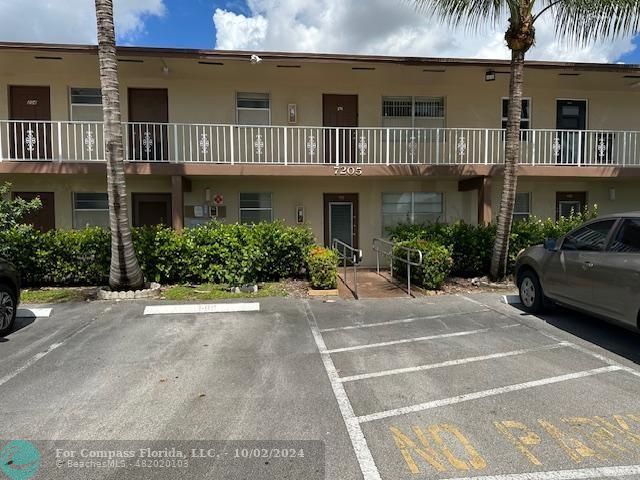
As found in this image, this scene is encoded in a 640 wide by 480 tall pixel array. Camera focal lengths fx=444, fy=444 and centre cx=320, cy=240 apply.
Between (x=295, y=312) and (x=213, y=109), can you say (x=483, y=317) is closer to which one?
(x=295, y=312)

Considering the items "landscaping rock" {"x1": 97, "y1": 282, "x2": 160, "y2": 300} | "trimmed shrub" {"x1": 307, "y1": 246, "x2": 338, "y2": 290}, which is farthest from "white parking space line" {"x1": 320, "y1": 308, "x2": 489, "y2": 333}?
"landscaping rock" {"x1": 97, "y1": 282, "x2": 160, "y2": 300}

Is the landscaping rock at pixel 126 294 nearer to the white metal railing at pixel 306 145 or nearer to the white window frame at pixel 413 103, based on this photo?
the white metal railing at pixel 306 145

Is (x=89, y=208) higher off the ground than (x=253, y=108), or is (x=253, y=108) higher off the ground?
(x=253, y=108)

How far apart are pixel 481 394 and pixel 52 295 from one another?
7.97 meters

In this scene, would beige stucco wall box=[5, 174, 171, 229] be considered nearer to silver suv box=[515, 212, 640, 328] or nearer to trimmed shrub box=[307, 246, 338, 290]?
trimmed shrub box=[307, 246, 338, 290]

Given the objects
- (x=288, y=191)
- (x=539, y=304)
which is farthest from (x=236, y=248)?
(x=539, y=304)

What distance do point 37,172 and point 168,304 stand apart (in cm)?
554

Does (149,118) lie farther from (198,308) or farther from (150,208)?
(198,308)

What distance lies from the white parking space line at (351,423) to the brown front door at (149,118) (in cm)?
836

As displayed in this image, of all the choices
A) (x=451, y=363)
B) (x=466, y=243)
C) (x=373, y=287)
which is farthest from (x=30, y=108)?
(x=451, y=363)

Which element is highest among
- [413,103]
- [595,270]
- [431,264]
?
[413,103]

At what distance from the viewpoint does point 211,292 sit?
28.8ft

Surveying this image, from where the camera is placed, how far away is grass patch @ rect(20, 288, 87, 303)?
26.9 ft

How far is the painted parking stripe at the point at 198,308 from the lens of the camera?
7512mm
